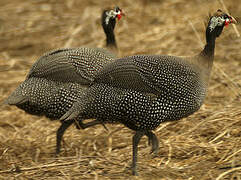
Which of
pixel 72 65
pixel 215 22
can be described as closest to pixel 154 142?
pixel 72 65

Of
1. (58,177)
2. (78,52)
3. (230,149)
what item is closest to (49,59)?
(78,52)

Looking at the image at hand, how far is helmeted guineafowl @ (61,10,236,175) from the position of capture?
381 cm

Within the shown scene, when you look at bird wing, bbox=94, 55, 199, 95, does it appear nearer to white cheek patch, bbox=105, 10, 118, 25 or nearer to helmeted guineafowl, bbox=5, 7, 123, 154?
helmeted guineafowl, bbox=5, 7, 123, 154

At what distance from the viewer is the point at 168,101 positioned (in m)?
3.82

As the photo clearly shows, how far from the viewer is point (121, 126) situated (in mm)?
5254

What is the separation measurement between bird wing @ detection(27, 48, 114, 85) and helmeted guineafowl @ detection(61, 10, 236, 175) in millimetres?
419

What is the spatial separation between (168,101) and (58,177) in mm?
1017

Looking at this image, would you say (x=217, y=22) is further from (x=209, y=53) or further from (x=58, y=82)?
(x=58, y=82)

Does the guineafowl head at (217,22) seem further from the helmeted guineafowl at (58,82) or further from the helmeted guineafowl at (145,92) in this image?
the helmeted guineafowl at (58,82)

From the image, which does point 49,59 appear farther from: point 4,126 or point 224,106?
point 224,106

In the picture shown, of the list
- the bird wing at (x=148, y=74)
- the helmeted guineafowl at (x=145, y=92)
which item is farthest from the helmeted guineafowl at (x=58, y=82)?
the bird wing at (x=148, y=74)

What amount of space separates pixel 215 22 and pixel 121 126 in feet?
5.37

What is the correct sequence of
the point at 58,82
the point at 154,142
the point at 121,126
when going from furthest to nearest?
the point at 121,126
the point at 58,82
the point at 154,142

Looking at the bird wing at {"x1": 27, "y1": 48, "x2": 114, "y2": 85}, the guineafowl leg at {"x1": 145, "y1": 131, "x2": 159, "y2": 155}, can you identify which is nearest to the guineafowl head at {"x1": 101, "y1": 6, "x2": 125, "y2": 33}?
the bird wing at {"x1": 27, "y1": 48, "x2": 114, "y2": 85}
